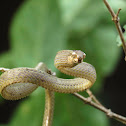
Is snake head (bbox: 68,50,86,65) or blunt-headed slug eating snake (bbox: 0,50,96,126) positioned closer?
snake head (bbox: 68,50,86,65)

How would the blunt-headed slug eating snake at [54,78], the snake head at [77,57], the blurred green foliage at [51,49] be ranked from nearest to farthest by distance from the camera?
the snake head at [77,57]
the blunt-headed slug eating snake at [54,78]
the blurred green foliage at [51,49]

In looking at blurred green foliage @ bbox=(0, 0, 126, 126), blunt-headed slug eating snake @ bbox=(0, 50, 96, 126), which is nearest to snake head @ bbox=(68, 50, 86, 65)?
blunt-headed slug eating snake @ bbox=(0, 50, 96, 126)

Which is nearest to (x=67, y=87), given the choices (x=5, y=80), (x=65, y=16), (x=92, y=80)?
(x=92, y=80)

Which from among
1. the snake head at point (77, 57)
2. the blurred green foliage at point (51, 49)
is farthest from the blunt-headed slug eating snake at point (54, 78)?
the blurred green foliage at point (51, 49)

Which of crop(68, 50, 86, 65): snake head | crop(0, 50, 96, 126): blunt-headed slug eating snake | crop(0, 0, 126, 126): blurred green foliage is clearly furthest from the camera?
crop(0, 0, 126, 126): blurred green foliage

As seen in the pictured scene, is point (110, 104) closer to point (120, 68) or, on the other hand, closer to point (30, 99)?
point (120, 68)

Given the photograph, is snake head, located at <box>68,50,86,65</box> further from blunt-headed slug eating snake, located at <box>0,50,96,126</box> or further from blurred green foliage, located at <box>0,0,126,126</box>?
blurred green foliage, located at <box>0,0,126,126</box>

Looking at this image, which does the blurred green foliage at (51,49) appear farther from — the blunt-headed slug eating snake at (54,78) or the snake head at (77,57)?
the snake head at (77,57)
